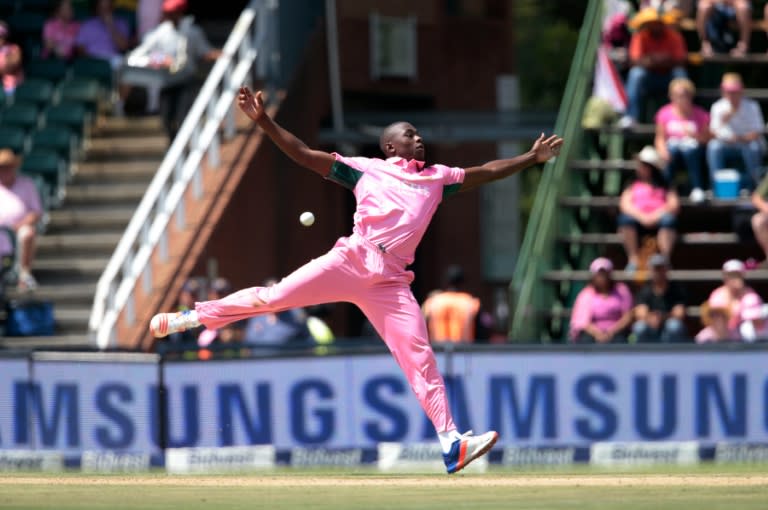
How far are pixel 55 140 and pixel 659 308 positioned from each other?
27.2 feet

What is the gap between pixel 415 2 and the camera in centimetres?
2836

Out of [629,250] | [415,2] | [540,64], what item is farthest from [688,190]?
[540,64]

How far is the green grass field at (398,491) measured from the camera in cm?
1005

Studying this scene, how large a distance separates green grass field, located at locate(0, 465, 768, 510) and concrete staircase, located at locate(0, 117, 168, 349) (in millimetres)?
7773

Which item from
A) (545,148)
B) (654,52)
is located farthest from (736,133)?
(545,148)

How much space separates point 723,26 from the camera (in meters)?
21.9

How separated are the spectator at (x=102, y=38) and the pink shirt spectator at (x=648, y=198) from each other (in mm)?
7475

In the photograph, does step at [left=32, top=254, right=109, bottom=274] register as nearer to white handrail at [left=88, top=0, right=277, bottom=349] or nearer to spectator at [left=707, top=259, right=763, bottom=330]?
white handrail at [left=88, top=0, right=277, bottom=349]

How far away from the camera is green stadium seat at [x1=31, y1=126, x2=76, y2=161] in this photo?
22594 millimetres

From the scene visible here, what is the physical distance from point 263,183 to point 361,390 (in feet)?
24.9

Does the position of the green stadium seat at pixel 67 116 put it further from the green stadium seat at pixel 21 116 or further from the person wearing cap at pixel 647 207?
the person wearing cap at pixel 647 207

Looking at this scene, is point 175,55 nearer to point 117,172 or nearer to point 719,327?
point 117,172

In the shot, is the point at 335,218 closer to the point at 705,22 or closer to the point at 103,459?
the point at 705,22

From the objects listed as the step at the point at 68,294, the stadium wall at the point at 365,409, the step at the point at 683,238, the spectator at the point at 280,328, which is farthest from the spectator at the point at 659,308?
the step at the point at 68,294
